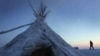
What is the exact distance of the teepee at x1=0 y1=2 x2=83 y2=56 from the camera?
1096cm

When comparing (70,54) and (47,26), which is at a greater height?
(47,26)

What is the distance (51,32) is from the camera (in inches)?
532

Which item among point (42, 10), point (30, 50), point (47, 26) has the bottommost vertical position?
point (30, 50)

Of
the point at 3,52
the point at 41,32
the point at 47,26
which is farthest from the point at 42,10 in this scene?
the point at 3,52

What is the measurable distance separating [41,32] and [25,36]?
83 cm

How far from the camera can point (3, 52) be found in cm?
1266

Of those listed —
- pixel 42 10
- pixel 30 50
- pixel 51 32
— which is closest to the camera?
pixel 30 50

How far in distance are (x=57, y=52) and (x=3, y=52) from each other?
2.65m

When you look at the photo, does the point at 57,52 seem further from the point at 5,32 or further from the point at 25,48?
the point at 5,32

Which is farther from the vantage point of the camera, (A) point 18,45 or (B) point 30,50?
(A) point 18,45

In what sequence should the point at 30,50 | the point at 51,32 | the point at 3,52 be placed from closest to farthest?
the point at 30,50, the point at 3,52, the point at 51,32

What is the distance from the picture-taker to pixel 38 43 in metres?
11.0

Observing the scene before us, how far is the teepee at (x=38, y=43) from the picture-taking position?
11.0 metres

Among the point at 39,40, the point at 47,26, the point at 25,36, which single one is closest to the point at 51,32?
the point at 47,26
